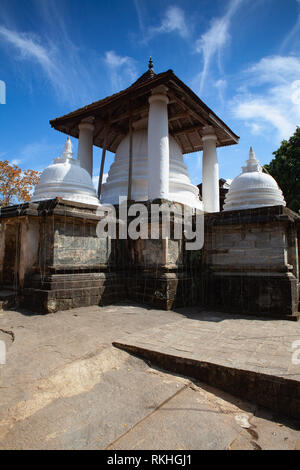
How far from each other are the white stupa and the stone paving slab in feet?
14.4

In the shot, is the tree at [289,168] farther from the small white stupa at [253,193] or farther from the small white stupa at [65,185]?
the small white stupa at [65,185]

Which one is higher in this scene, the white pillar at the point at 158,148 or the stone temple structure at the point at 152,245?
the white pillar at the point at 158,148

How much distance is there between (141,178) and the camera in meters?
8.39

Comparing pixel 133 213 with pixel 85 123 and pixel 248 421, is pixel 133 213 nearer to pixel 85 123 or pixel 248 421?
pixel 85 123

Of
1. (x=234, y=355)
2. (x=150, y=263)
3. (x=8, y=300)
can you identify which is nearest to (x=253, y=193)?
(x=150, y=263)

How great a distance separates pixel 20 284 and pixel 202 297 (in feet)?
13.3

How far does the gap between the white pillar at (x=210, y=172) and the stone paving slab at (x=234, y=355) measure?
5.41 metres

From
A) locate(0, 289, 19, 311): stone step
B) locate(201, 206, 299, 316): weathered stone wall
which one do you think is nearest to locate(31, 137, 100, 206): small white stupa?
locate(0, 289, 19, 311): stone step

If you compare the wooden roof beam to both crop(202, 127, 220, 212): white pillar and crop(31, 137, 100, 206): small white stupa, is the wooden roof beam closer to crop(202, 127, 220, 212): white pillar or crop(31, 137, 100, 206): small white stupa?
crop(202, 127, 220, 212): white pillar

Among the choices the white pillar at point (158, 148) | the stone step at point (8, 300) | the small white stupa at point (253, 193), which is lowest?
the stone step at point (8, 300)

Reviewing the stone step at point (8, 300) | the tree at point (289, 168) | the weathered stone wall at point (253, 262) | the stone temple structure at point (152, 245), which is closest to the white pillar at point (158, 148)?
the stone temple structure at point (152, 245)

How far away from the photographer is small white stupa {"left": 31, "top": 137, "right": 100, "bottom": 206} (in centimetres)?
689

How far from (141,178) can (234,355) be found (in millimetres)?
6100

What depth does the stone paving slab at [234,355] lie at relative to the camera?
2.62 m
